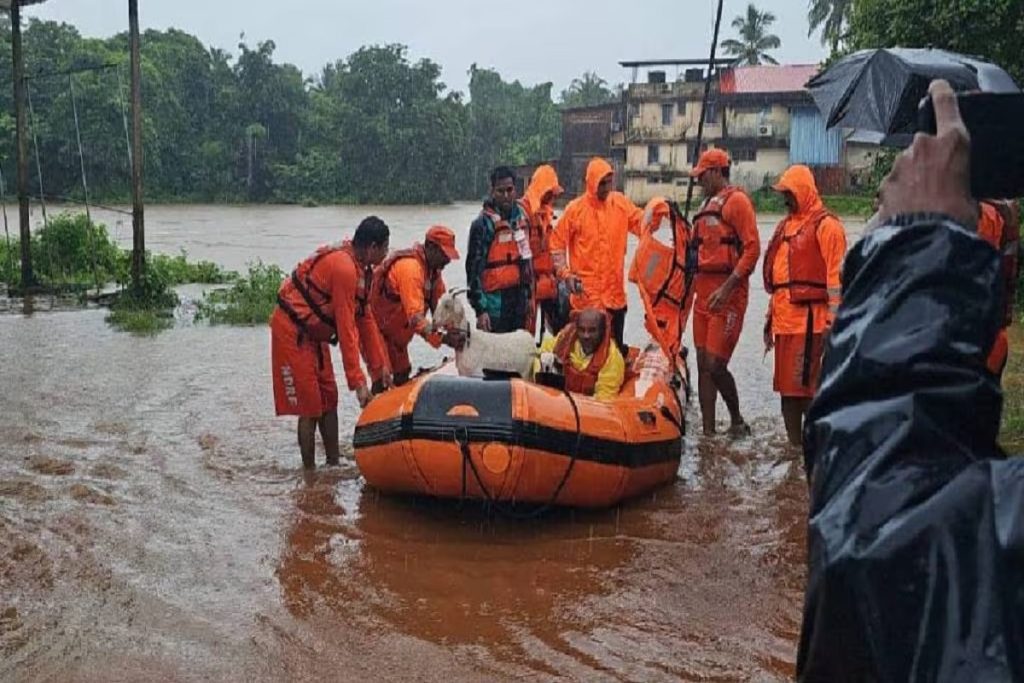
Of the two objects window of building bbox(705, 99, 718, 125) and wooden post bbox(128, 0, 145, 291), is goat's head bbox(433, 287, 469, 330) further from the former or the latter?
window of building bbox(705, 99, 718, 125)

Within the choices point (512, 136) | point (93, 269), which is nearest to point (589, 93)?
point (512, 136)

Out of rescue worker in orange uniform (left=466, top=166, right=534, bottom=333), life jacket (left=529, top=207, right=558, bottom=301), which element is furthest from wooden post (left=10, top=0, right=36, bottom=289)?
rescue worker in orange uniform (left=466, top=166, right=534, bottom=333)

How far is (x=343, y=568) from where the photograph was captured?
16.7ft

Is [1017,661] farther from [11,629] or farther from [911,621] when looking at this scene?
[11,629]

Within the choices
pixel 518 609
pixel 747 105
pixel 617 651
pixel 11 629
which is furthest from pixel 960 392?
pixel 747 105

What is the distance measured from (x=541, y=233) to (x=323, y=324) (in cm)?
231

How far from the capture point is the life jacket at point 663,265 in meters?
7.38

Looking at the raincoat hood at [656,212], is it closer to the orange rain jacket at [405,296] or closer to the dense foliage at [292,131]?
the orange rain jacket at [405,296]

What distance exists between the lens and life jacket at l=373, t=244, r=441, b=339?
6727 millimetres

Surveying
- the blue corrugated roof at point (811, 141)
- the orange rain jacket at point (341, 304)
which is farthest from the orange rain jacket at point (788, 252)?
the blue corrugated roof at point (811, 141)

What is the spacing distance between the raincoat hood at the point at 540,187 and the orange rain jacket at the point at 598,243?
327mm

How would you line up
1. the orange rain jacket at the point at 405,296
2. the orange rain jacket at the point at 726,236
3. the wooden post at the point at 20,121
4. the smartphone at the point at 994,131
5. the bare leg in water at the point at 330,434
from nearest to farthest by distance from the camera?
the smartphone at the point at 994,131, the orange rain jacket at the point at 405,296, the bare leg in water at the point at 330,434, the orange rain jacket at the point at 726,236, the wooden post at the point at 20,121

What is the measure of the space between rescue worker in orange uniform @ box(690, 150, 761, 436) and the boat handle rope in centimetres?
183

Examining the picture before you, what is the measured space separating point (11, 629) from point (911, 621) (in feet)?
13.9
